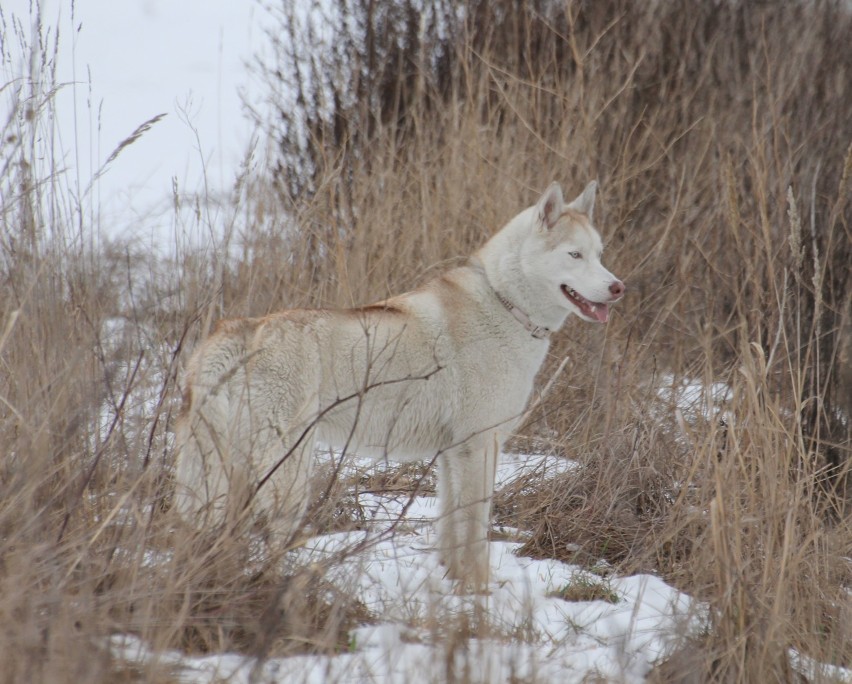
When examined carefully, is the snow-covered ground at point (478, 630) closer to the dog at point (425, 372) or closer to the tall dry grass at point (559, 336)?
the tall dry grass at point (559, 336)

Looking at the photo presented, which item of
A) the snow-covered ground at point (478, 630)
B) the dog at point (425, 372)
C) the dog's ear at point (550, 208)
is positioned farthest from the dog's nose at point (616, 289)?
the snow-covered ground at point (478, 630)

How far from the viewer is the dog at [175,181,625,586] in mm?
2979

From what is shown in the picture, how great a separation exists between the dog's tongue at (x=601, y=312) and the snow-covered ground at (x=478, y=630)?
1.02 m

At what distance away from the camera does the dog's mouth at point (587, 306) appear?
3.75 meters

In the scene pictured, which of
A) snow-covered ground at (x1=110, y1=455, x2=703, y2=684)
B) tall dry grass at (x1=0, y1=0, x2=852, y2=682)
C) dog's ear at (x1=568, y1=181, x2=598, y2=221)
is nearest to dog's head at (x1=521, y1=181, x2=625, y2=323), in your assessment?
dog's ear at (x1=568, y1=181, x2=598, y2=221)

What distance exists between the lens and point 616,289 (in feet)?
12.0

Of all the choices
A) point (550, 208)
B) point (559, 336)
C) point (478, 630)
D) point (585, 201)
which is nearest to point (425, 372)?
point (550, 208)

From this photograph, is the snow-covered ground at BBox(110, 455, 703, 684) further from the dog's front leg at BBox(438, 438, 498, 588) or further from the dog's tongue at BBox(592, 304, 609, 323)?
the dog's tongue at BBox(592, 304, 609, 323)

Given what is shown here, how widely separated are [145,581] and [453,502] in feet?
5.16

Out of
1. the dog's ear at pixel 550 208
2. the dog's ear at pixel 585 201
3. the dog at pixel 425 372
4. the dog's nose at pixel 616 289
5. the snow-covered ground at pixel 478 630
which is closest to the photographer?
the snow-covered ground at pixel 478 630

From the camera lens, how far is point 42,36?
3.28m

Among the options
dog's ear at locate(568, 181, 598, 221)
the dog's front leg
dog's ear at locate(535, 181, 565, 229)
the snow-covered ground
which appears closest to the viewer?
the snow-covered ground

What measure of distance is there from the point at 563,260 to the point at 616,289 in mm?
265

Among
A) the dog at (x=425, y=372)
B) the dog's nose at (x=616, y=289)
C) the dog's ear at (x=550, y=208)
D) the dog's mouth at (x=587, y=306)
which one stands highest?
the dog's ear at (x=550, y=208)
